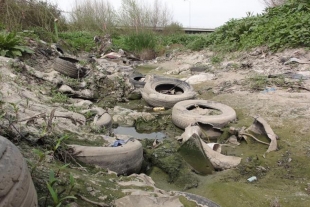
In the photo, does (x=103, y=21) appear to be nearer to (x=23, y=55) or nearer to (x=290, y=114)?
(x=23, y=55)

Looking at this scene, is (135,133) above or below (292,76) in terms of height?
below

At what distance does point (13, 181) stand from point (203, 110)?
4429mm

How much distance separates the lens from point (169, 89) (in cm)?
727

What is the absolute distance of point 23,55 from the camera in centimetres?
791

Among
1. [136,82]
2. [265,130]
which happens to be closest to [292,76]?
[265,130]

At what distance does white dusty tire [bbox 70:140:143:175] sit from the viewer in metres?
2.92

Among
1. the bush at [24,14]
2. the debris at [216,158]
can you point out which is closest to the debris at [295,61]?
the debris at [216,158]

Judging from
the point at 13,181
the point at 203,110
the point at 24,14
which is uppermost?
the point at 24,14

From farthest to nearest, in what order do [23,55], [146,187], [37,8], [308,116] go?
[37,8] < [23,55] < [308,116] < [146,187]

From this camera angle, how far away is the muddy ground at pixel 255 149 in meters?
2.52

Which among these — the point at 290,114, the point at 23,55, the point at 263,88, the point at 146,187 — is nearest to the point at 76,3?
the point at 23,55

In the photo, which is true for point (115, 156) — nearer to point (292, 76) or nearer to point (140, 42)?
point (292, 76)

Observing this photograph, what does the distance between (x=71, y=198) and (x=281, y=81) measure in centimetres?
592

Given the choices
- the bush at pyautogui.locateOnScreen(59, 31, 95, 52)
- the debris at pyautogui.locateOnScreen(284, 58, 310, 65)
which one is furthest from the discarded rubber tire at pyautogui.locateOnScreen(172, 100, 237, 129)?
the bush at pyautogui.locateOnScreen(59, 31, 95, 52)
